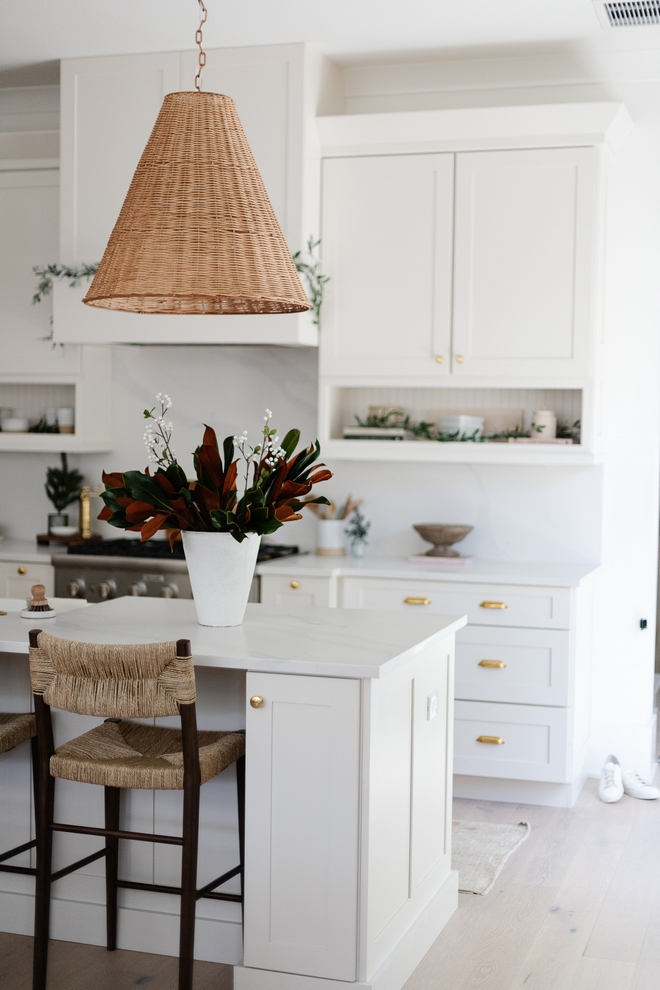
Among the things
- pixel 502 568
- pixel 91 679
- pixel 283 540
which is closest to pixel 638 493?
pixel 502 568

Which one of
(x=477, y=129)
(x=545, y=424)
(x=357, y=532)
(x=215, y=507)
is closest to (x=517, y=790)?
(x=357, y=532)

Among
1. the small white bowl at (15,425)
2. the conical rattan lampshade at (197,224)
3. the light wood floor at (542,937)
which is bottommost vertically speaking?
the light wood floor at (542,937)

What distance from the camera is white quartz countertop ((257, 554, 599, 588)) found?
13.7 feet

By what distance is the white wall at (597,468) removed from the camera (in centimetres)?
445

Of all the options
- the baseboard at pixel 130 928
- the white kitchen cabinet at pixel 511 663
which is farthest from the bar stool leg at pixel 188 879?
the white kitchen cabinet at pixel 511 663

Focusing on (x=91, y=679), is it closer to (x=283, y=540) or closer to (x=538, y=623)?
(x=538, y=623)

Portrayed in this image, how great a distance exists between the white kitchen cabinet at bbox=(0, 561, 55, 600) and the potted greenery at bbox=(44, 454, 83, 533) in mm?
381

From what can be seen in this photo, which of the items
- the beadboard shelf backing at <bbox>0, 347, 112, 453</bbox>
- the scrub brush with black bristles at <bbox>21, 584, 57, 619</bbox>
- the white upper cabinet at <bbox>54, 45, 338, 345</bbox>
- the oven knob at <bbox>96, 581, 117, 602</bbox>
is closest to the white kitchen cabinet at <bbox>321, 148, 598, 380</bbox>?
the white upper cabinet at <bbox>54, 45, 338, 345</bbox>

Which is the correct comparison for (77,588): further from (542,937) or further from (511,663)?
(542,937)

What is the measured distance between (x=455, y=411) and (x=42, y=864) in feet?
9.10

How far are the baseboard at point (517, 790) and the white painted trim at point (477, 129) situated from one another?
247 centimetres

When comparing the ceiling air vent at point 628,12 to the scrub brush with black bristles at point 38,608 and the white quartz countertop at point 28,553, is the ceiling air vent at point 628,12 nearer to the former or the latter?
the scrub brush with black bristles at point 38,608

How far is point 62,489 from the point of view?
5.15 metres

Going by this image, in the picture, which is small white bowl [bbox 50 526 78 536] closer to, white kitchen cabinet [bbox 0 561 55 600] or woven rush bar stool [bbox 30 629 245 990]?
white kitchen cabinet [bbox 0 561 55 600]
